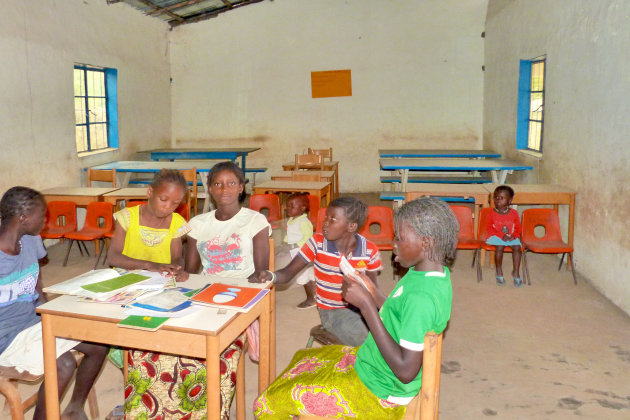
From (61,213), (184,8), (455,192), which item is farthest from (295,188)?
(184,8)

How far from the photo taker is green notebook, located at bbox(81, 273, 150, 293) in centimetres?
203

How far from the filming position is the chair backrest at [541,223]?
4.92 metres

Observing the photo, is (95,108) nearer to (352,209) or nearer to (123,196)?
(123,196)

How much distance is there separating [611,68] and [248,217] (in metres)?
3.35

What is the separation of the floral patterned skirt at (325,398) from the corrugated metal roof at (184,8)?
7.27 metres

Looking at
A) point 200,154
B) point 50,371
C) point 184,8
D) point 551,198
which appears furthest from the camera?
point 184,8

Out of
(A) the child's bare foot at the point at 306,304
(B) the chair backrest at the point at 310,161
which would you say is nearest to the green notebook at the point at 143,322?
(A) the child's bare foot at the point at 306,304

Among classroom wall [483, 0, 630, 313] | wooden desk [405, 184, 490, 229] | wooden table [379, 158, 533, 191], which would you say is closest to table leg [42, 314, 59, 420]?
classroom wall [483, 0, 630, 313]

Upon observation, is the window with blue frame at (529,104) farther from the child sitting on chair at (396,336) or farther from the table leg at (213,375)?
the table leg at (213,375)

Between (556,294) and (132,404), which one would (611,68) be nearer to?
(556,294)

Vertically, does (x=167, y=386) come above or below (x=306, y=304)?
above

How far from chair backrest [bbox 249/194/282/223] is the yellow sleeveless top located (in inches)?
94.6

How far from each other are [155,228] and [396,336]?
1.53 m

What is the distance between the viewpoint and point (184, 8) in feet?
→ 29.8
